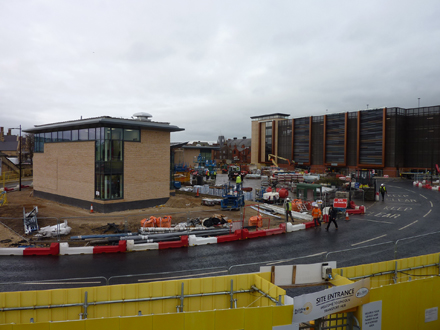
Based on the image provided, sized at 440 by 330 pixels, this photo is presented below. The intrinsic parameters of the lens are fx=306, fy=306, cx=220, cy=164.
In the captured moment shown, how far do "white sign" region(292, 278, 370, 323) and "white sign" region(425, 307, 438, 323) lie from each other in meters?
2.28

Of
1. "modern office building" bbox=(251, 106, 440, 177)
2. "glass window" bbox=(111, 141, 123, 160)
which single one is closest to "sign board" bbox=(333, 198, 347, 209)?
"glass window" bbox=(111, 141, 123, 160)

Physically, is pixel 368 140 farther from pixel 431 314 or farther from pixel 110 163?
pixel 431 314

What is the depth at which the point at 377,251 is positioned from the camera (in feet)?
49.2

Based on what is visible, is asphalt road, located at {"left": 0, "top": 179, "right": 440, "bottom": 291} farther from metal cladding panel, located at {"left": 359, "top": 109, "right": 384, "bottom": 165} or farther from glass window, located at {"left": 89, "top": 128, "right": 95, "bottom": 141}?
metal cladding panel, located at {"left": 359, "top": 109, "right": 384, "bottom": 165}

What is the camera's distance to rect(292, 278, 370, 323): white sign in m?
6.21

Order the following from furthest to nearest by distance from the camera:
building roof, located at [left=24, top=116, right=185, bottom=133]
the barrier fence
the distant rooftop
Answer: the distant rooftop
building roof, located at [left=24, top=116, right=185, bottom=133]
the barrier fence

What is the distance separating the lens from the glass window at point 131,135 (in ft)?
86.1

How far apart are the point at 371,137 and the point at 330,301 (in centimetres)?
7741

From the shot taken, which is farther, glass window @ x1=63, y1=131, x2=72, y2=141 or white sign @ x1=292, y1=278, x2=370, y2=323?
glass window @ x1=63, y1=131, x2=72, y2=141

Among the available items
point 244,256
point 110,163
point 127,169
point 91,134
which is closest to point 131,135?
point 127,169

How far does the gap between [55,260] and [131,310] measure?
29.1 feet

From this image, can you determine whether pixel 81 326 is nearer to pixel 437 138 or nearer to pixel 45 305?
pixel 45 305

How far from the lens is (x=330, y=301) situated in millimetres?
Result: 6527

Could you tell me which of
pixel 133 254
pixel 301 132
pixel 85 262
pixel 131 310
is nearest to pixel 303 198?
pixel 133 254
